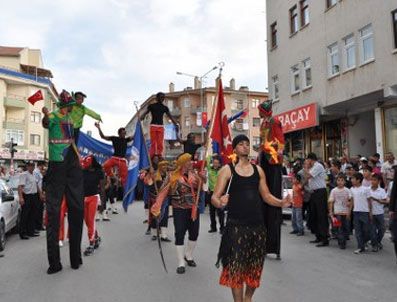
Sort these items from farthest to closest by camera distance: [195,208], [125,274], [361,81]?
1. [361,81]
2. [195,208]
3. [125,274]

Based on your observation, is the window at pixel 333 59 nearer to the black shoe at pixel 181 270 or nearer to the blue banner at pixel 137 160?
the blue banner at pixel 137 160

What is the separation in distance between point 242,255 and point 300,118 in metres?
19.7

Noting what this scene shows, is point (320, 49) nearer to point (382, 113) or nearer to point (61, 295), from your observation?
point (382, 113)

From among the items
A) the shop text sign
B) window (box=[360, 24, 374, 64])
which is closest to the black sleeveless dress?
window (box=[360, 24, 374, 64])

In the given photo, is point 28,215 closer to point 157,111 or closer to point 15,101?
point 157,111

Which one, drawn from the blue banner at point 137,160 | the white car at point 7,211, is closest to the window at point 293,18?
the blue banner at point 137,160

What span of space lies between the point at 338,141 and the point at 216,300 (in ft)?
59.9

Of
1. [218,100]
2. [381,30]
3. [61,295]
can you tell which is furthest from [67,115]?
[381,30]

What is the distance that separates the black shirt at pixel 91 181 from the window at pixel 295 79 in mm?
17599

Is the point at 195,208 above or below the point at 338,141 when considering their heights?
below

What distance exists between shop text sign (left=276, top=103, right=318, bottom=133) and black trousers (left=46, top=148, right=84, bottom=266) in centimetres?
1627

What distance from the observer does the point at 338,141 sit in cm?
2227

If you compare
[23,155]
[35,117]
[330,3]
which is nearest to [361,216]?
[330,3]

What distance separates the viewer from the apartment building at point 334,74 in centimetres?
1788
